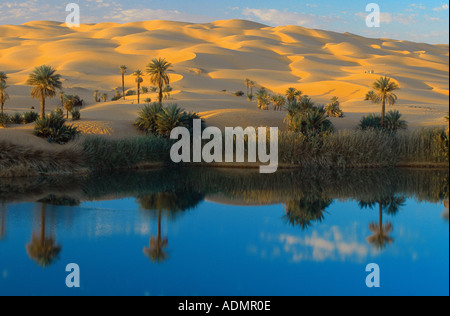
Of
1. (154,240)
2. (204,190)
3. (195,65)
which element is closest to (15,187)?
(204,190)

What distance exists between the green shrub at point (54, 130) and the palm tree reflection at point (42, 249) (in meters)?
12.4

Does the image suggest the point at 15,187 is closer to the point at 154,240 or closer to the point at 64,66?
the point at 154,240

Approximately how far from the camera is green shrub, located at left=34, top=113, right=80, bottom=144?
24750mm

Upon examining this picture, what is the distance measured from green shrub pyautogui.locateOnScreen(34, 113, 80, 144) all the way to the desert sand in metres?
0.81

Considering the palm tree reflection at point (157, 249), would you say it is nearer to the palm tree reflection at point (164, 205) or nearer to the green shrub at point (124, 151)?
the palm tree reflection at point (164, 205)

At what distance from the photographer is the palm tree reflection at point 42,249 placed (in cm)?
1088

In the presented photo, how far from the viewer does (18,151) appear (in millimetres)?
22391

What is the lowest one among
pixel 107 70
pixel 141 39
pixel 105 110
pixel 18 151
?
pixel 18 151

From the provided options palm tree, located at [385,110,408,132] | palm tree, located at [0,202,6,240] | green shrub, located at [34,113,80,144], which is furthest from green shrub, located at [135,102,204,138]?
palm tree, located at [0,202,6,240]

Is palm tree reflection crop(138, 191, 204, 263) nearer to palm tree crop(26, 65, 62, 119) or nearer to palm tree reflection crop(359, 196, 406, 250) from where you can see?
palm tree reflection crop(359, 196, 406, 250)

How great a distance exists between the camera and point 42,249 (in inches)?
456

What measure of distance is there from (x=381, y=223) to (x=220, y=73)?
249 ft

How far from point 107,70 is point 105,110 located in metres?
52.3

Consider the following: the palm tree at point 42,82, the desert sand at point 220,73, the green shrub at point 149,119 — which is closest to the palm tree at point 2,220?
the desert sand at point 220,73
